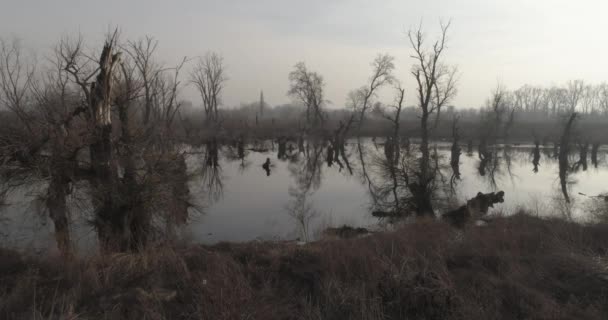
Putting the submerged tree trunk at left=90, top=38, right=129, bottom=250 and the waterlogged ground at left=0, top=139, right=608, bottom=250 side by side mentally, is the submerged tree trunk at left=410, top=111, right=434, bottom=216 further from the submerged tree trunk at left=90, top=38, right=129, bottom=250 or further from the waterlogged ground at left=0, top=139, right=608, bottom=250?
the submerged tree trunk at left=90, top=38, right=129, bottom=250

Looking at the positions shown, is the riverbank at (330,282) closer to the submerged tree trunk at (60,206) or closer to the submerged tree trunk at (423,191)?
the submerged tree trunk at (60,206)

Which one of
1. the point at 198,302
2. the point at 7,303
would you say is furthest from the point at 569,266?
the point at 7,303

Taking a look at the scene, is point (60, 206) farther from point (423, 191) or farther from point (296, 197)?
point (423, 191)

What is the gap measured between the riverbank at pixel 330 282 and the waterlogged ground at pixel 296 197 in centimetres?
294

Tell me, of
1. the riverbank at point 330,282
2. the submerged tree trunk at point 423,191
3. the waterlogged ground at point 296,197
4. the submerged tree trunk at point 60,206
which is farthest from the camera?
the submerged tree trunk at point 423,191

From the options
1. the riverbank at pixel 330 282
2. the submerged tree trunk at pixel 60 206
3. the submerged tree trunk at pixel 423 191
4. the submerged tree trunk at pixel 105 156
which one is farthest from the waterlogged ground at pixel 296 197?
the riverbank at pixel 330 282

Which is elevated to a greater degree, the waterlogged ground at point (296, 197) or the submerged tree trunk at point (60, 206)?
the submerged tree trunk at point (60, 206)

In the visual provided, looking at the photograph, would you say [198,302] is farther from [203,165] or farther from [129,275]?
[203,165]

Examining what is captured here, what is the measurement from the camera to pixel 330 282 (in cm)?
515

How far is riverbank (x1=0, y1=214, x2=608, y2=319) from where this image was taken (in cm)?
445

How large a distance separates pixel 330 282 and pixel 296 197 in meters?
11.3

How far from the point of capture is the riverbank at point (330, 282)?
4.45 metres

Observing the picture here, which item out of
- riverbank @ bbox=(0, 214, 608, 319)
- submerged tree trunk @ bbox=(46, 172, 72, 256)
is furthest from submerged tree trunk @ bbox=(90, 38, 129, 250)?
riverbank @ bbox=(0, 214, 608, 319)

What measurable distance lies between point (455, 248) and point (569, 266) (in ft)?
6.15
